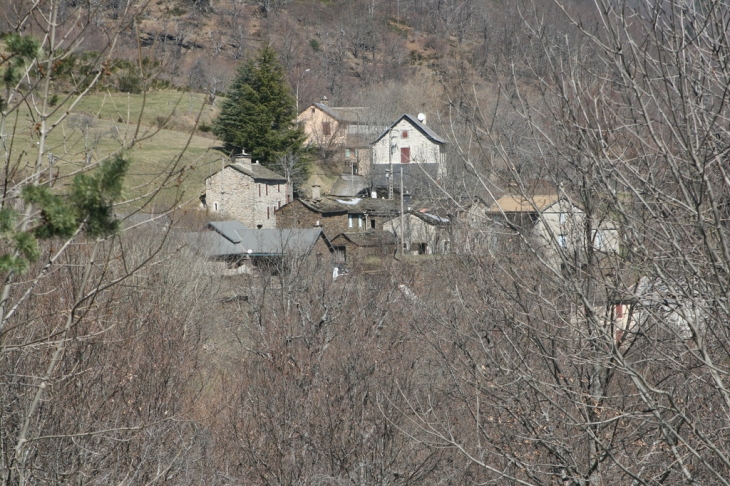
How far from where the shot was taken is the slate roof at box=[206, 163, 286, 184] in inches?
1718

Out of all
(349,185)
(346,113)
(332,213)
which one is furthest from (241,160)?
(346,113)

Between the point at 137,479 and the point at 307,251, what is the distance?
67.7ft

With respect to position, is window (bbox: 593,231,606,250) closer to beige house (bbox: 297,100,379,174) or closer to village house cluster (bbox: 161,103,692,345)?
village house cluster (bbox: 161,103,692,345)

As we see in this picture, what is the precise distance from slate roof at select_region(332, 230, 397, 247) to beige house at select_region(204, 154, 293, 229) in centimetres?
693

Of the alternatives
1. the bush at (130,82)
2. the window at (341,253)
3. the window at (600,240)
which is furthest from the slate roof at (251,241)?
the bush at (130,82)

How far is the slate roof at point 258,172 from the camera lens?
43.6 meters

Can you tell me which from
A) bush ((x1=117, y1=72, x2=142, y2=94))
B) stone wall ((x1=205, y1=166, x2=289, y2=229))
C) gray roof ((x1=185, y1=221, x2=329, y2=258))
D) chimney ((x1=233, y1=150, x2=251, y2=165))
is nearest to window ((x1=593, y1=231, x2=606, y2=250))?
bush ((x1=117, y1=72, x2=142, y2=94))

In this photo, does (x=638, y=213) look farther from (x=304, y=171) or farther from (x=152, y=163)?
(x=304, y=171)

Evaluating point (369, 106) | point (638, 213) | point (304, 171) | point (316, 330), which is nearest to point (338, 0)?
point (369, 106)

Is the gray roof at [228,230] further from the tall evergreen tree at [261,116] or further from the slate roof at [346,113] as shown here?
the slate roof at [346,113]

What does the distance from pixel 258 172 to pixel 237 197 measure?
2.03m

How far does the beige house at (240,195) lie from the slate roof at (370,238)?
6.93m

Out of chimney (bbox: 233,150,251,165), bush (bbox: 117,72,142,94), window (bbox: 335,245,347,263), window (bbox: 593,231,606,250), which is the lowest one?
window (bbox: 335,245,347,263)

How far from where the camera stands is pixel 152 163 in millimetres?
43375
